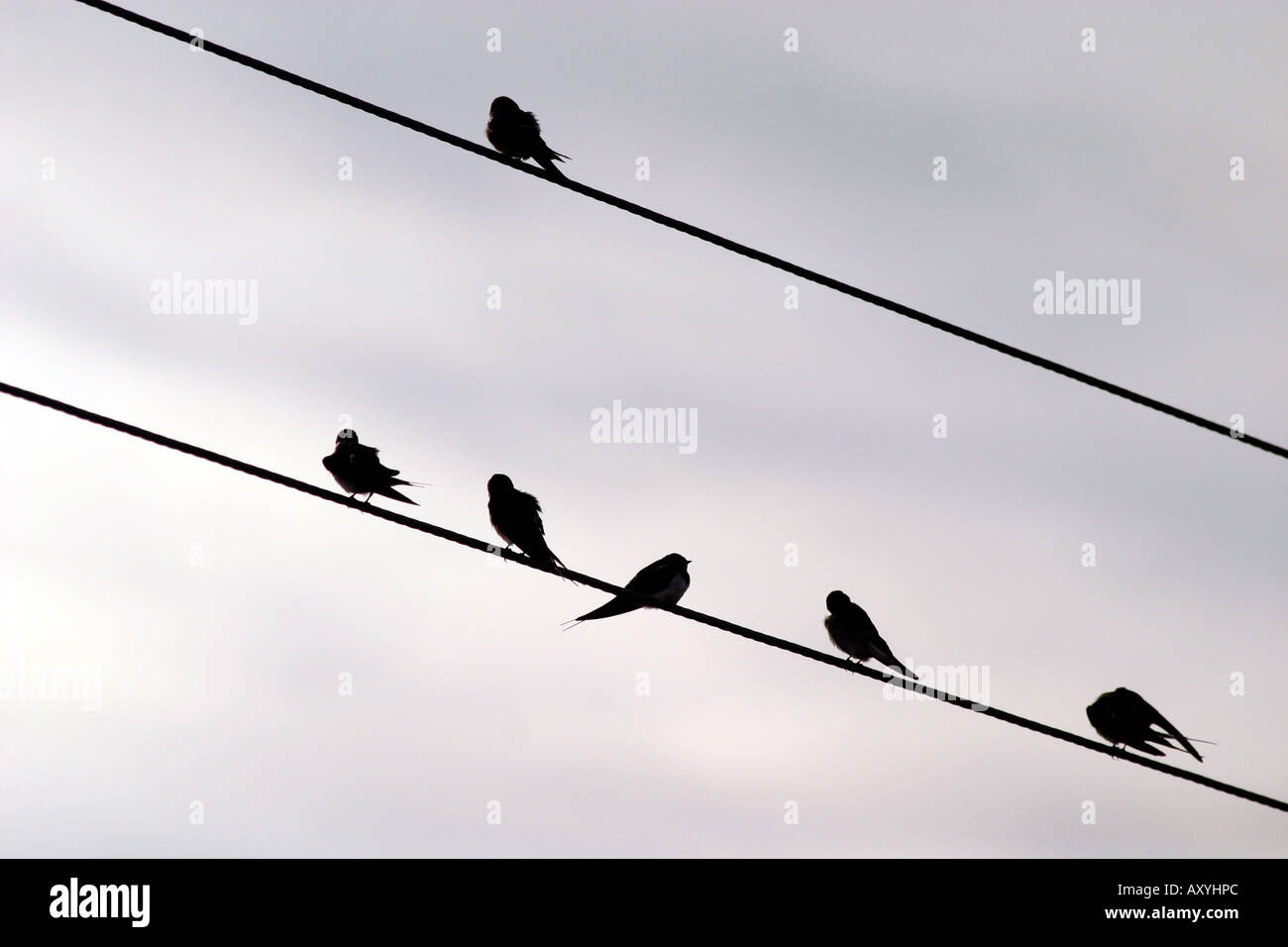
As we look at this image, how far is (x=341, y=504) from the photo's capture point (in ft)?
21.9

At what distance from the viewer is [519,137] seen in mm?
12117

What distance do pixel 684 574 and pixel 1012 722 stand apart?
4.42 meters

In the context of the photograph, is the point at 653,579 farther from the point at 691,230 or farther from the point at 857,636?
the point at 691,230

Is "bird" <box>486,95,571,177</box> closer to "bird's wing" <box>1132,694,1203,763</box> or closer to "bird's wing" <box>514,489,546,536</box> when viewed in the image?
"bird's wing" <box>514,489,546,536</box>

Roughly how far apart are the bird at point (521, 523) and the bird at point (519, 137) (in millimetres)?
3279

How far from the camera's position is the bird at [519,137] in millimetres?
12125

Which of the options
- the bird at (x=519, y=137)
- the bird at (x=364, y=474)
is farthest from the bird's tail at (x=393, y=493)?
the bird at (x=519, y=137)

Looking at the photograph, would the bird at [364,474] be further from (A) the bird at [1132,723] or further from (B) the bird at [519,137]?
(A) the bird at [1132,723]

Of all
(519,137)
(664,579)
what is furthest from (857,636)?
(519,137)

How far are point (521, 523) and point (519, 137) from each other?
3.85 m
